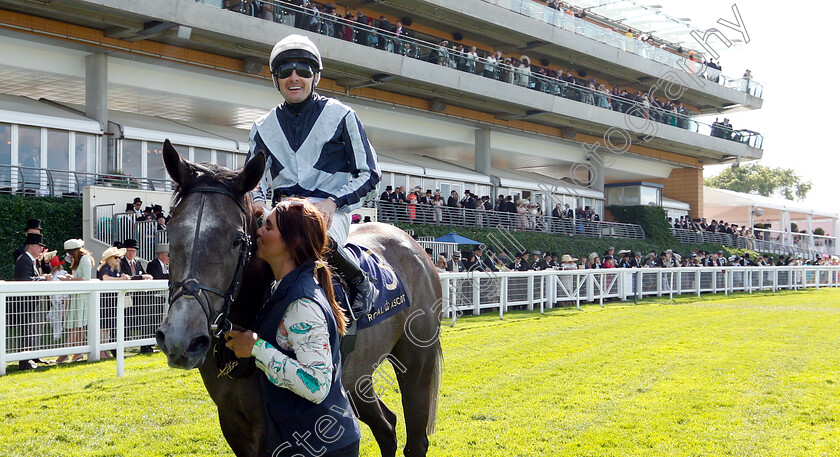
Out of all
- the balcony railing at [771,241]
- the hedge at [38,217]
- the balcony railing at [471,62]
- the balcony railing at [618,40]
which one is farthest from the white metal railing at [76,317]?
the balcony railing at [771,241]

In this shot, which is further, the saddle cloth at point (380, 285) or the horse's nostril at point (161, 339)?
the saddle cloth at point (380, 285)

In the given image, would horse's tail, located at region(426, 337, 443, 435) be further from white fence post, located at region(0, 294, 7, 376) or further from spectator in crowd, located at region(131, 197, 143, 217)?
spectator in crowd, located at region(131, 197, 143, 217)

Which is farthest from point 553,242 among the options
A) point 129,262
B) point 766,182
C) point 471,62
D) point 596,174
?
point 766,182

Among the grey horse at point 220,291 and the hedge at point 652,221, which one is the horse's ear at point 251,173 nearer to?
the grey horse at point 220,291

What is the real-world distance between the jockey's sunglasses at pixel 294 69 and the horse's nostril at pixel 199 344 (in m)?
1.32

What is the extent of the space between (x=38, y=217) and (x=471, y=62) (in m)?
15.4

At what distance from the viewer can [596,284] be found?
16.9 metres

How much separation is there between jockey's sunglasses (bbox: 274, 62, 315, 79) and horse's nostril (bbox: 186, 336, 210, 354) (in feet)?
4.34

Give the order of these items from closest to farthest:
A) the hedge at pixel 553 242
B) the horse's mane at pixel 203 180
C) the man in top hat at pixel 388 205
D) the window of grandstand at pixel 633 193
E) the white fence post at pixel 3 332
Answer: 1. the horse's mane at pixel 203 180
2. the white fence post at pixel 3 332
3. the man in top hat at pixel 388 205
4. the hedge at pixel 553 242
5. the window of grandstand at pixel 633 193

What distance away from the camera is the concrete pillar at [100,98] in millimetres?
18078

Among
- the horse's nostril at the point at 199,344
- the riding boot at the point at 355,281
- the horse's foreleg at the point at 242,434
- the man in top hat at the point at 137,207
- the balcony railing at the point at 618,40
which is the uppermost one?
the balcony railing at the point at 618,40

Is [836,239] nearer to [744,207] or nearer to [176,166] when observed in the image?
[744,207]

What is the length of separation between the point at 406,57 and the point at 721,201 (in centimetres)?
2715

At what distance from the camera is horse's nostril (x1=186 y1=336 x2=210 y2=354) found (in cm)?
204
